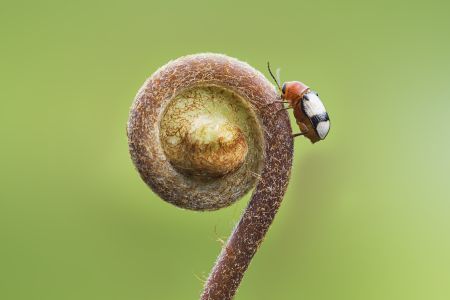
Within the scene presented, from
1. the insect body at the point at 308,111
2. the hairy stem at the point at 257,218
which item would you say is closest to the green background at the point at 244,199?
the insect body at the point at 308,111

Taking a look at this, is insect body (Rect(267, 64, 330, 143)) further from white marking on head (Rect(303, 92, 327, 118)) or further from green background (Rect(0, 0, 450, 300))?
green background (Rect(0, 0, 450, 300))

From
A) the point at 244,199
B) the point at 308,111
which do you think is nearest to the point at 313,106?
the point at 308,111

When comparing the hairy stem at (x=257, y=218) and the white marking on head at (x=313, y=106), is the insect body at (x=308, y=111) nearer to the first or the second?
the white marking on head at (x=313, y=106)

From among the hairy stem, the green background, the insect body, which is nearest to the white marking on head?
the insect body

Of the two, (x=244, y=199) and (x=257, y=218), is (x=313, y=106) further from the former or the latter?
(x=244, y=199)
